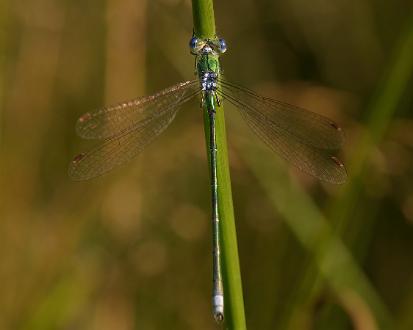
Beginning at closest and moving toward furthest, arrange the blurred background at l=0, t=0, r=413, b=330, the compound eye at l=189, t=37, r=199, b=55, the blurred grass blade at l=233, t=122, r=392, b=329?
the compound eye at l=189, t=37, r=199, b=55
the blurred grass blade at l=233, t=122, r=392, b=329
the blurred background at l=0, t=0, r=413, b=330

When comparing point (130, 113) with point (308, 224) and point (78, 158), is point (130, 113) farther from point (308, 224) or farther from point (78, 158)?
point (308, 224)

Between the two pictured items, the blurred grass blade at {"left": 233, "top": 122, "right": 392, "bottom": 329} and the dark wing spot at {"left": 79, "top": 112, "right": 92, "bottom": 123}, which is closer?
the dark wing spot at {"left": 79, "top": 112, "right": 92, "bottom": 123}

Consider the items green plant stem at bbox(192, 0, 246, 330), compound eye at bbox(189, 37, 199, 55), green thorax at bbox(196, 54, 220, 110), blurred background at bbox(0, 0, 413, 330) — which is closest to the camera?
green plant stem at bbox(192, 0, 246, 330)

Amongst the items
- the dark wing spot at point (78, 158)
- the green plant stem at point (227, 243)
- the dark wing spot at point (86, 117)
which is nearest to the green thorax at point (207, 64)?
the dark wing spot at point (86, 117)

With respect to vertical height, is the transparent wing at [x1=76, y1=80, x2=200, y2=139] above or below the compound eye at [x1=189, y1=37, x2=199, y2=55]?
below

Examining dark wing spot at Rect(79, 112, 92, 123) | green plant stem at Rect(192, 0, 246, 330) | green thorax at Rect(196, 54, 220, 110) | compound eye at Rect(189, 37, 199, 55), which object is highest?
green thorax at Rect(196, 54, 220, 110)

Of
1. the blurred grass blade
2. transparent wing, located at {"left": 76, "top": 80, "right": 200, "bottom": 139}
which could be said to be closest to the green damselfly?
transparent wing, located at {"left": 76, "top": 80, "right": 200, "bottom": 139}

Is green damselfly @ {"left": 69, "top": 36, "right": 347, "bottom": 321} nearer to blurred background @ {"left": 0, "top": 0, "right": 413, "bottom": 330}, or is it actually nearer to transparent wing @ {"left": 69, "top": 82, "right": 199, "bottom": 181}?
transparent wing @ {"left": 69, "top": 82, "right": 199, "bottom": 181}

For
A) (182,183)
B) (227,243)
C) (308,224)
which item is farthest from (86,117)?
(182,183)
